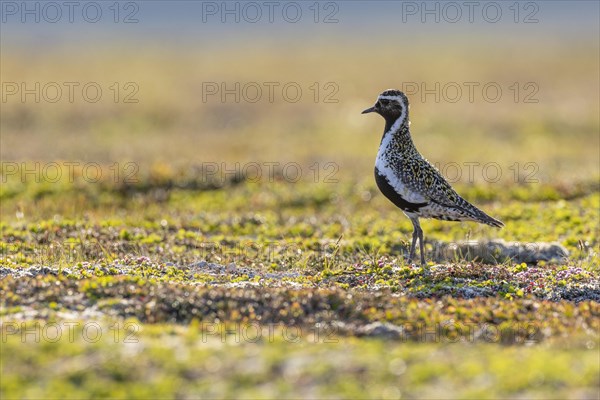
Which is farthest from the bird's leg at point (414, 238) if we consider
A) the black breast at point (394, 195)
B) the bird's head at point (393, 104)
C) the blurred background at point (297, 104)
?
the blurred background at point (297, 104)

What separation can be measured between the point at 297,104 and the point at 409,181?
38.5 metres

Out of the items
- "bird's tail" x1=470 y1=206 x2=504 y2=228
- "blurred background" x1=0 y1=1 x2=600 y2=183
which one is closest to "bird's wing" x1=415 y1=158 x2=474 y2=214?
"bird's tail" x1=470 y1=206 x2=504 y2=228

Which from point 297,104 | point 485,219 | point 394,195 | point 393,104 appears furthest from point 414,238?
point 297,104

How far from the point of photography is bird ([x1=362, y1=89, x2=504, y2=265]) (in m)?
15.1

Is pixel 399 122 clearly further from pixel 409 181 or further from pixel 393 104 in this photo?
pixel 409 181

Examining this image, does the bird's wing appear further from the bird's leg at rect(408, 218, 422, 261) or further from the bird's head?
the bird's head

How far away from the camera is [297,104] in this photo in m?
53.1

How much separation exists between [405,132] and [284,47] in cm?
8588

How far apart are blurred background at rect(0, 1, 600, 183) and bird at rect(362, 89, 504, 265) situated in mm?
10019

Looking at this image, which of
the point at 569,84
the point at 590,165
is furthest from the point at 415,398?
the point at 569,84

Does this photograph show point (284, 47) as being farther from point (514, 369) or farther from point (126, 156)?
point (514, 369)

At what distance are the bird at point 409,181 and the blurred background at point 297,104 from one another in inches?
394

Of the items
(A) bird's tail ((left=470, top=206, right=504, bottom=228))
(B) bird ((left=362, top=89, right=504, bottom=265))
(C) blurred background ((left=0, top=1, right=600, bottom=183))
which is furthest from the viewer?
(C) blurred background ((left=0, top=1, right=600, bottom=183))

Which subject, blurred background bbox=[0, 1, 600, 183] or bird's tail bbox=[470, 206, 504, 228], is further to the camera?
blurred background bbox=[0, 1, 600, 183]
